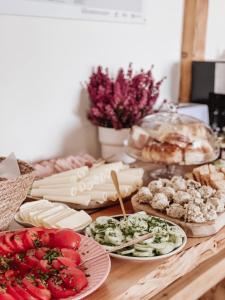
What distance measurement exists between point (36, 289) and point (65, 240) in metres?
0.17

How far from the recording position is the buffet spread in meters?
0.85

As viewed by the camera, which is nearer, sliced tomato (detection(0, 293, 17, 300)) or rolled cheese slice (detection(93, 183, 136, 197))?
sliced tomato (detection(0, 293, 17, 300))

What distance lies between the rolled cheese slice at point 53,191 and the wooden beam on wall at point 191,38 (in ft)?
3.56

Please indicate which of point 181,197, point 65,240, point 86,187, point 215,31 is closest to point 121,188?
point 86,187

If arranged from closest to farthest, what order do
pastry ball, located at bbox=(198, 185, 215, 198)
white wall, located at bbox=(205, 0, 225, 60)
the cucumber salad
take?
the cucumber salad < pastry ball, located at bbox=(198, 185, 215, 198) < white wall, located at bbox=(205, 0, 225, 60)

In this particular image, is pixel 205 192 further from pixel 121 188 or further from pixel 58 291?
pixel 58 291

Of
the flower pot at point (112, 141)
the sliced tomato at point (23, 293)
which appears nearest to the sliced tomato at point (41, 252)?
the sliced tomato at point (23, 293)

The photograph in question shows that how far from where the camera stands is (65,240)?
0.94 m

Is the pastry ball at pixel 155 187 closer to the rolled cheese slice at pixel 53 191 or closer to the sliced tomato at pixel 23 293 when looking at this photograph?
the rolled cheese slice at pixel 53 191

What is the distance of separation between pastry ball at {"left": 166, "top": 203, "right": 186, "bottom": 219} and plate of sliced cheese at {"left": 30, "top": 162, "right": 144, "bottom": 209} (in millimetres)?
209

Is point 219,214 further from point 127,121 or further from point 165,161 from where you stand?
point 127,121

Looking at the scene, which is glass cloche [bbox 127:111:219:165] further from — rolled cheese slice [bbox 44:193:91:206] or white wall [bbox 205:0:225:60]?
white wall [bbox 205:0:225:60]

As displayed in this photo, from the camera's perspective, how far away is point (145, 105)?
1774 mm

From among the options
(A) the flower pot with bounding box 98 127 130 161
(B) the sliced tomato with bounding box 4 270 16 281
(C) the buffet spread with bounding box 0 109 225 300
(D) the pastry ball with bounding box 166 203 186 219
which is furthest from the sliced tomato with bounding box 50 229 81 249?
(A) the flower pot with bounding box 98 127 130 161
